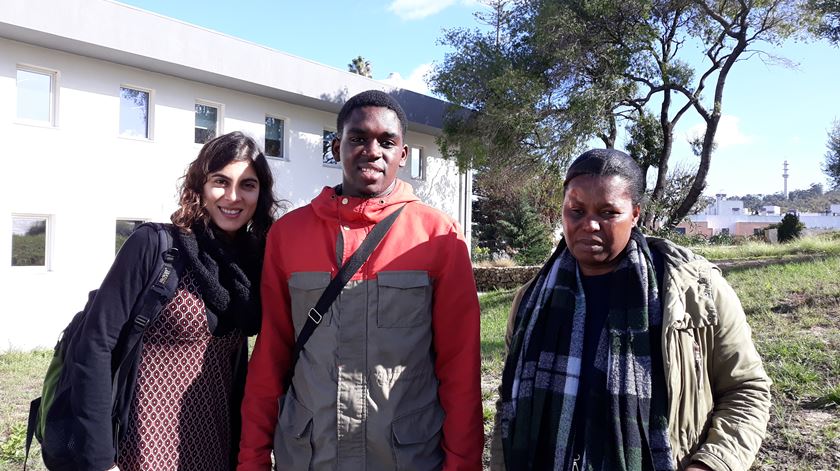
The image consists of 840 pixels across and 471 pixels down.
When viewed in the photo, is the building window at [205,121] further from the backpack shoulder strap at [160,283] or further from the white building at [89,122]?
the backpack shoulder strap at [160,283]

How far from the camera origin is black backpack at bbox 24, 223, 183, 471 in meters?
2.21

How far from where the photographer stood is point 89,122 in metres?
12.0

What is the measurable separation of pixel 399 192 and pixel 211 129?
43.7 feet

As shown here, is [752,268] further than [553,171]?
No

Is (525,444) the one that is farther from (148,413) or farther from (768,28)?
(768,28)

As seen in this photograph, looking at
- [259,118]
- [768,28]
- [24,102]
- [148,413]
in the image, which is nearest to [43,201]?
[24,102]

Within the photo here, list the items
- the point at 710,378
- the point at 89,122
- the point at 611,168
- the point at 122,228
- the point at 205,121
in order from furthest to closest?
1. the point at 205,121
2. the point at 122,228
3. the point at 89,122
4. the point at 611,168
5. the point at 710,378

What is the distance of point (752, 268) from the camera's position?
38.2 ft

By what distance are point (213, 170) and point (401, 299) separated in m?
1.04

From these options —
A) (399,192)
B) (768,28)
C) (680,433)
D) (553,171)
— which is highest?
(768,28)

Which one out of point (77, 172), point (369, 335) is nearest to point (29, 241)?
point (77, 172)

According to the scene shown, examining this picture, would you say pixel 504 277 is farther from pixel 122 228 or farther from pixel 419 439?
pixel 419 439

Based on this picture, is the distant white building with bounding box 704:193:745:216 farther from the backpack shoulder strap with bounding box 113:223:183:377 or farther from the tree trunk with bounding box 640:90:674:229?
the backpack shoulder strap with bounding box 113:223:183:377

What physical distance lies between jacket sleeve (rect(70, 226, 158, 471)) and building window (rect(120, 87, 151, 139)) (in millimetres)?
11737
